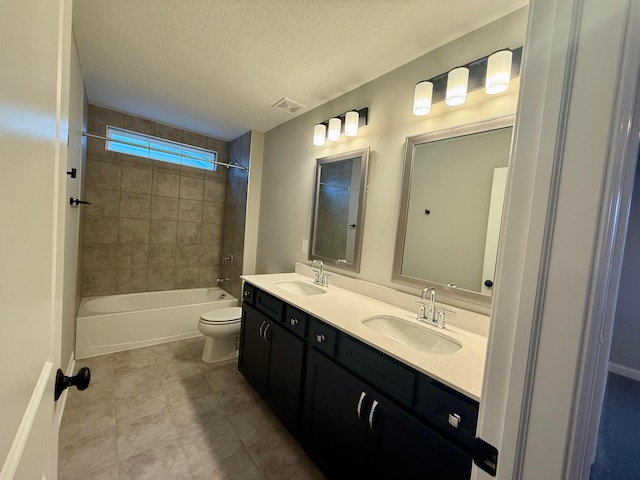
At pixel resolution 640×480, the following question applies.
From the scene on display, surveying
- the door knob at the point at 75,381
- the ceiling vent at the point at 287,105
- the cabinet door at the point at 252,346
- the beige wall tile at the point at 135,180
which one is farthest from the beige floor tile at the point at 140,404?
the ceiling vent at the point at 287,105

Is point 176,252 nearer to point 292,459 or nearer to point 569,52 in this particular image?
point 292,459

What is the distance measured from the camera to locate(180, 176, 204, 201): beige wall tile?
3.44m

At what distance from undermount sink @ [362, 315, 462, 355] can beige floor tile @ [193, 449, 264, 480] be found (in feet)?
3.31

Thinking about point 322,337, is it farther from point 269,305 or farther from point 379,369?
point 269,305

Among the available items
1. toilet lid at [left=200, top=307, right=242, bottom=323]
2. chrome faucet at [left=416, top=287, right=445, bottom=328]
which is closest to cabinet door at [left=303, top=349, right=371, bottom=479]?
chrome faucet at [left=416, top=287, right=445, bottom=328]

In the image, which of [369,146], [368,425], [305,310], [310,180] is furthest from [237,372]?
[369,146]

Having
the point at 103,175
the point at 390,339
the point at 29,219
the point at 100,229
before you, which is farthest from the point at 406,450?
→ the point at 103,175

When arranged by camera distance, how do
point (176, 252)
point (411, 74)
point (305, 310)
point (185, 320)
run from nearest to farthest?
point (305, 310)
point (411, 74)
point (185, 320)
point (176, 252)

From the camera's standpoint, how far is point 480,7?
128 cm

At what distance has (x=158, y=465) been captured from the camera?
4.76 ft

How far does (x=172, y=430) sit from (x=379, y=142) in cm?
234

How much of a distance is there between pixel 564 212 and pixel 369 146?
1648 millimetres

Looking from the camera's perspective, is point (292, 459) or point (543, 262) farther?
point (292, 459)

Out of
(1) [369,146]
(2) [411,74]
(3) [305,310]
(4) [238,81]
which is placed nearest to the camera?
(3) [305,310]
